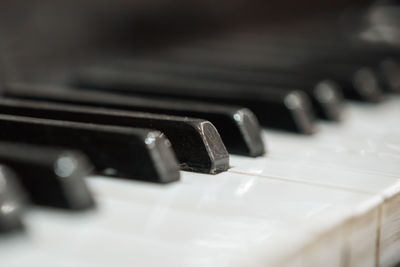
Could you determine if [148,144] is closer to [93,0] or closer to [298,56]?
[93,0]

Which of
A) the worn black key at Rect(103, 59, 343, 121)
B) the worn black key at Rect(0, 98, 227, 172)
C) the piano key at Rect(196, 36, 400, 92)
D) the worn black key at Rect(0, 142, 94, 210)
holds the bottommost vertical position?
the piano key at Rect(196, 36, 400, 92)

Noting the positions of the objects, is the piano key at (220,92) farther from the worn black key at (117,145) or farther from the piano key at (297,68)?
the worn black key at (117,145)

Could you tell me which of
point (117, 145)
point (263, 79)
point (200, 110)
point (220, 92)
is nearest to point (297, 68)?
point (263, 79)

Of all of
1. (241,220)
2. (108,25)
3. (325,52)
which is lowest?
(325,52)

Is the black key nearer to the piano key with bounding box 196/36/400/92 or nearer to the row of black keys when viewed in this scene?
the row of black keys

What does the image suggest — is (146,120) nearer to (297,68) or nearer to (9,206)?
(9,206)

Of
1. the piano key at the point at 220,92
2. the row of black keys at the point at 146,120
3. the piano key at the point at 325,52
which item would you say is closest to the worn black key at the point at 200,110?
the row of black keys at the point at 146,120

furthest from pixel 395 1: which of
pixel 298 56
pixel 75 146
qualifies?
pixel 75 146

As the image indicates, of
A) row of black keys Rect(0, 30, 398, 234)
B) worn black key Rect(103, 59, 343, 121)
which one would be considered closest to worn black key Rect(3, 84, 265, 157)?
row of black keys Rect(0, 30, 398, 234)

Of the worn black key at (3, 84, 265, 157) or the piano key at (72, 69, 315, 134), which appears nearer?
the worn black key at (3, 84, 265, 157)
